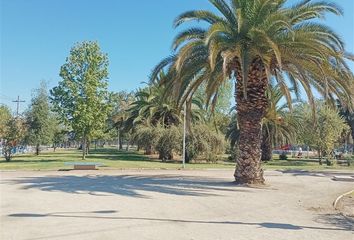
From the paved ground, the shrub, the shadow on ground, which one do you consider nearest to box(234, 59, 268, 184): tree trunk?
the paved ground

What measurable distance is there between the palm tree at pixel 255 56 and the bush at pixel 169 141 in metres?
18.6

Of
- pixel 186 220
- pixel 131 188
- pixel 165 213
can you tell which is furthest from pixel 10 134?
pixel 186 220

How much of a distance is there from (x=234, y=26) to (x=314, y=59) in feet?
11.4

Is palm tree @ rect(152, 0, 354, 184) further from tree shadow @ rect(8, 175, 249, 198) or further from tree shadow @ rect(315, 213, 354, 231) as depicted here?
tree shadow @ rect(315, 213, 354, 231)

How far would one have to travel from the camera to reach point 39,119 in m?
46.8

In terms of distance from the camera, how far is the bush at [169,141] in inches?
1481

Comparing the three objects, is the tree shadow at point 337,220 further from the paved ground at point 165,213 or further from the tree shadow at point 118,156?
the tree shadow at point 118,156

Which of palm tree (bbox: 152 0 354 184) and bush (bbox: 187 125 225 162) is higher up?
palm tree (bbox: 152 0 354 184)

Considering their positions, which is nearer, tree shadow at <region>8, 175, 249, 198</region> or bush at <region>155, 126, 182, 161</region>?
tree shadow at <region>8, 175, 249, 198</region>

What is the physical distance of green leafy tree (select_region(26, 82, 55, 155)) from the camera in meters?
46.7

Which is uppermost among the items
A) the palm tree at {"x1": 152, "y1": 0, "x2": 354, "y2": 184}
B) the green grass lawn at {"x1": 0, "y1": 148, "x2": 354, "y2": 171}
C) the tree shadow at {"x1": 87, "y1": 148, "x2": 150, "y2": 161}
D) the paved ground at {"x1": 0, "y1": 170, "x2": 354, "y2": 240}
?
the palm tree at {"x1": 152, "y1": 0, "x2": 354, "y2": 184}

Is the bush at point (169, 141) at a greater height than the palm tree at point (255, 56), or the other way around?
the palm tree at point (255, 56)

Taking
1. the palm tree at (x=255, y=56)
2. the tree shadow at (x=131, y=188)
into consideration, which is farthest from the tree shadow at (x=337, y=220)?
the palm tree at (x=255, y=56)

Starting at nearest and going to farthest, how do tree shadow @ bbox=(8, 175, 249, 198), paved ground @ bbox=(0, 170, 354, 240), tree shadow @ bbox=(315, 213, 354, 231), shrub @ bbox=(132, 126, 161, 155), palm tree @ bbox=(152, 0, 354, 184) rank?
paved ground @ bbox=(0, 170, 354, 240)
tree shadow @ bbox=(315, 213, 354, 231)
tree shadow @ bbox=(8, 175, 249, 198)
palm tree @ bbox=(152, 0, 354, 184)
shrub @ bbox=(132, 126, 161, 155)
